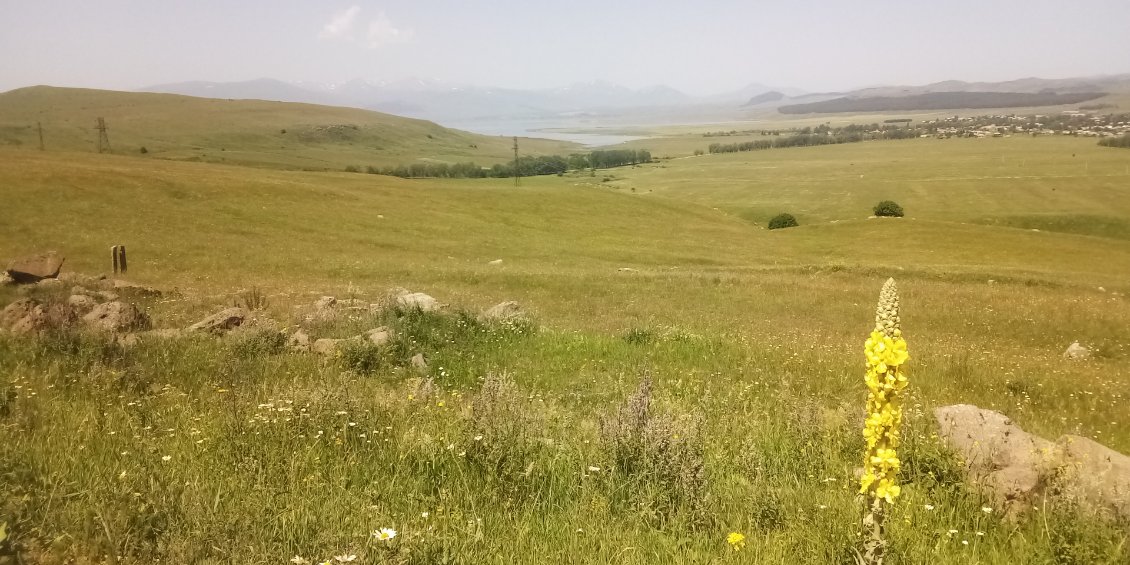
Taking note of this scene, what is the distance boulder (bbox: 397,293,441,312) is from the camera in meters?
15.5

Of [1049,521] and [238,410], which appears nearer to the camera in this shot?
[1049,521]

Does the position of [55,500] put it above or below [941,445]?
above

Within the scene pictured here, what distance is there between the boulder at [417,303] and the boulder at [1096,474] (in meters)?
12.0

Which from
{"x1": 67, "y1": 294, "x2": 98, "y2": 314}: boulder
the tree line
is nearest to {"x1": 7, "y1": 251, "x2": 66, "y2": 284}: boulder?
{"x1": 67, "y1": 294, "x2": 98, "y2": 314}: boulder

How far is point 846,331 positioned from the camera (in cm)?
2058

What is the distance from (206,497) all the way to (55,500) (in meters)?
1.02

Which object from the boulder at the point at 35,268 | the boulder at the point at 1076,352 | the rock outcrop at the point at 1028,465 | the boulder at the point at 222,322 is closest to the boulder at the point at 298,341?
the boulder at the point at 222,322

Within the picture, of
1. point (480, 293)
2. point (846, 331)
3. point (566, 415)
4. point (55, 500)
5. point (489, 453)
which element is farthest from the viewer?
point (480, 293)

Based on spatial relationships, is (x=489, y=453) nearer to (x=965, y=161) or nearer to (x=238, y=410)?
(x=238, y=410)

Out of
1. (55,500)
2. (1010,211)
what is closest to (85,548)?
(55,500)

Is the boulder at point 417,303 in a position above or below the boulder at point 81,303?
below

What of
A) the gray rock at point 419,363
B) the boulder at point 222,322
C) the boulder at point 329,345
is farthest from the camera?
the boulder at point 222,322

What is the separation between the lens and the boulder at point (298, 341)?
1142 centimetres

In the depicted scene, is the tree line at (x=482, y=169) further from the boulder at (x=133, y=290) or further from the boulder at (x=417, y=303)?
the boulder at (x=417, y=303)
